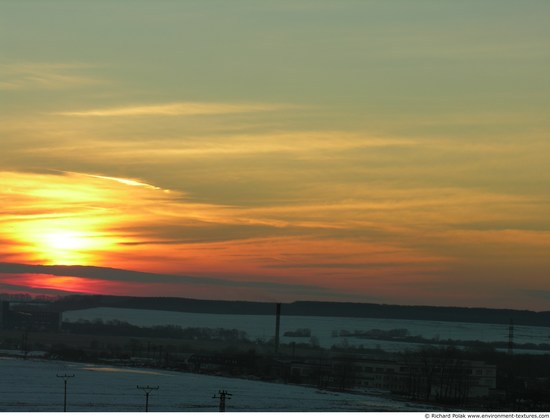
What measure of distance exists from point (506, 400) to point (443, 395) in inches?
311

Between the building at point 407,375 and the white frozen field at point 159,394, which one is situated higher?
the building at point 407,375

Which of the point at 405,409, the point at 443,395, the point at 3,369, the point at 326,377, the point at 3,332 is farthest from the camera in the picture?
the point at 3,332

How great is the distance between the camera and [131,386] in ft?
253

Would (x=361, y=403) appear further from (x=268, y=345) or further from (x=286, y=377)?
(x=268, y=345)

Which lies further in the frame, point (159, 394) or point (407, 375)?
point (407, 375)

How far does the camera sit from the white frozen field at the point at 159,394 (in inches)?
2291

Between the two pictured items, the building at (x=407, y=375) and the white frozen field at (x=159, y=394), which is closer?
the white frozen field at (x=159, y=394)

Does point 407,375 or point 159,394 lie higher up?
point 407,375

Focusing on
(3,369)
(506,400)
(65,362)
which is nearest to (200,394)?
(506,400)

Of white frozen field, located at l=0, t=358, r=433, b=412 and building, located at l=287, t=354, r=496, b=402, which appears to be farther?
building, located at l=287, t=354, r=496, b=402

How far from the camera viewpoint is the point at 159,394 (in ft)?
226

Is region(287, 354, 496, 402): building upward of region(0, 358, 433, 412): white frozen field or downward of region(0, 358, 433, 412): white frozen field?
upward

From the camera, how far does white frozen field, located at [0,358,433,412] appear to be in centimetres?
5819

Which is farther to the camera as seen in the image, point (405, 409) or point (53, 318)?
point (53, 318)
